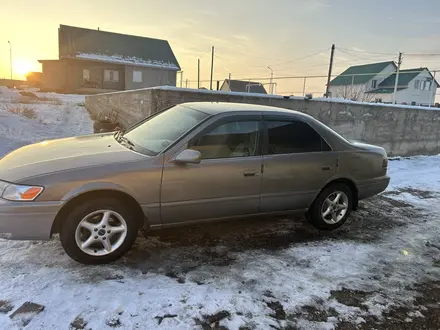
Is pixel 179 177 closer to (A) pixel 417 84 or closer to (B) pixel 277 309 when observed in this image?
(B) pixel 277 309

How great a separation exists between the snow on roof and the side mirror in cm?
3318

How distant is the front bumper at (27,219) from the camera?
9.77 feet

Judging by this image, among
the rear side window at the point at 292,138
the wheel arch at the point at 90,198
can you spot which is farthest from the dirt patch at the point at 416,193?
the wheel arch at the point at 90,198

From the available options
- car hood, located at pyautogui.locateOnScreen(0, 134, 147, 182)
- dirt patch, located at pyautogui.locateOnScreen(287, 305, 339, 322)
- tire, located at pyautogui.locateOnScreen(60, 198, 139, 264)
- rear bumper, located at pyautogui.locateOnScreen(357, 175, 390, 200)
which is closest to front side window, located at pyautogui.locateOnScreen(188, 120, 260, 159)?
car hood, located at pyautogui.locateOnScreen(0, 134, 147, 182)

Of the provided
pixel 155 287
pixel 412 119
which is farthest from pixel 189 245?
pixel 412 119

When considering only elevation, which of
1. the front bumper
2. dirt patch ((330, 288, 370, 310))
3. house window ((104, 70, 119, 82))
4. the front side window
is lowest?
dirt patch ((330, 288, 370, 310))

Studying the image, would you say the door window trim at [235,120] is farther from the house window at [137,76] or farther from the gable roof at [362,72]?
the gable roof at [362,72]

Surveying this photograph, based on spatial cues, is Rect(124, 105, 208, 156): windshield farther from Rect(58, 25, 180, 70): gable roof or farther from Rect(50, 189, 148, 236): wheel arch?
Rect(58, 25, 180, 70): gable roof

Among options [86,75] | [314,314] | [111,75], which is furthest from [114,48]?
[314,314]

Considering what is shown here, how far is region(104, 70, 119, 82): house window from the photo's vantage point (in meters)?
34.7

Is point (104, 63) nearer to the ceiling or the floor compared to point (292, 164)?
nearer to the ceiling

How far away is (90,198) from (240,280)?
1.61 m

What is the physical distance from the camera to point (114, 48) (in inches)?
1389

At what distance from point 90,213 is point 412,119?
33.7 ft
